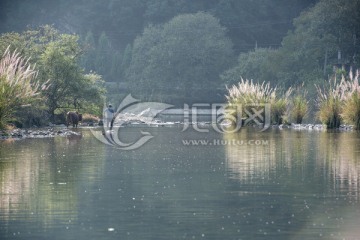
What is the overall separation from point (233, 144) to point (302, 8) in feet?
276

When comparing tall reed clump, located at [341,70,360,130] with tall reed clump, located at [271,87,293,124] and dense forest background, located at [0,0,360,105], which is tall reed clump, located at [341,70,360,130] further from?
dense forest background, located at [0,0,360,105]

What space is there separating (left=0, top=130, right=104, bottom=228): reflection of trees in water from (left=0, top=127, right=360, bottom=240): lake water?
19 millimetres

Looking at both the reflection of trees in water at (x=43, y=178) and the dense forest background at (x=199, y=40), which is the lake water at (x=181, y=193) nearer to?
the reflection of trees in water at (x=43, y=178)

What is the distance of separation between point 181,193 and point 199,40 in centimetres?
8341

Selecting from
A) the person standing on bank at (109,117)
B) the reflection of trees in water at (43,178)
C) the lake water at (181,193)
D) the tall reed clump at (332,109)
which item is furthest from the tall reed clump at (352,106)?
the reflection of trees in water at (43,178)

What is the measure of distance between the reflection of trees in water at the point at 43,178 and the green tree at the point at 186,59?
225ft

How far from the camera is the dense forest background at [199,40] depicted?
262 feet

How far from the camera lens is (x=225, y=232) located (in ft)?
40.9

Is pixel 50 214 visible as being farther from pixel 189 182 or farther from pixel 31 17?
pixel 31 17

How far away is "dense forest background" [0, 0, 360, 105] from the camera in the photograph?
79.8m

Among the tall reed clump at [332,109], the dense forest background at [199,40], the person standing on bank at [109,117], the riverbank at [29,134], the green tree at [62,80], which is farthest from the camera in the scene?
the dense forest background at [199,40]

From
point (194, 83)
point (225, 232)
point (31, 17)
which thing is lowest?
point (225, 232)

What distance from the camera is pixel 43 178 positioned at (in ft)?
61.5

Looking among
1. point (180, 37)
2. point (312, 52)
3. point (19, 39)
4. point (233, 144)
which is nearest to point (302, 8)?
point (180, 37)
